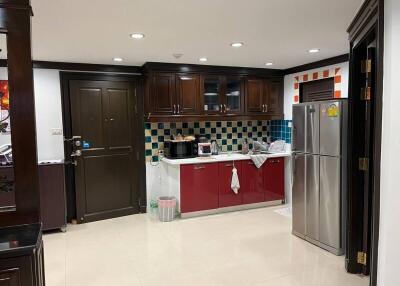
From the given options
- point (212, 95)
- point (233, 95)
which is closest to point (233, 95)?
point (233, 95)

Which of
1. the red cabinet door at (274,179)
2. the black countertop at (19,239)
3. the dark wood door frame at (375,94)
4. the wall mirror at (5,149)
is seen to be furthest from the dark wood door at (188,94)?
the black countertop at (19,239)

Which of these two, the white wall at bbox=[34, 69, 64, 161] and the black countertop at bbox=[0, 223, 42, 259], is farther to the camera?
the white wall at bbox=[34, 69, 64, 161]

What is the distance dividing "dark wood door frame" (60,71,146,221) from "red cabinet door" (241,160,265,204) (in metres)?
1.53

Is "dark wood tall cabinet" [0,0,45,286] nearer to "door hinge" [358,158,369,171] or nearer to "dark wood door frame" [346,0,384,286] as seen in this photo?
"dark wood door frame" [346,0,384,286]

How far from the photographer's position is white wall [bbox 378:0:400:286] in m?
1.60

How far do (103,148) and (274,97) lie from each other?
286 centimetres

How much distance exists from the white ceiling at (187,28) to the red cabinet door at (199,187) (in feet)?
5.09

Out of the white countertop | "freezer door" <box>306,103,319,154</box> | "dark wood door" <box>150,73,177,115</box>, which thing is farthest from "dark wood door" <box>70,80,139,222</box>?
"freezer door" <box>306,103,319,154</box>

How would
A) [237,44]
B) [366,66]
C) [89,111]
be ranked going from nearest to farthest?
1. [366,66]
2. [237,44]
3. [89,111]

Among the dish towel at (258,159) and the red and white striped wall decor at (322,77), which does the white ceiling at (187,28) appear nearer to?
the red and white striped wall decor at (322,77)

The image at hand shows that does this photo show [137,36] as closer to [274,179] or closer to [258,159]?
[258,159]

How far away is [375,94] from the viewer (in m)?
2.24

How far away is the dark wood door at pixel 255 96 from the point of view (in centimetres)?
501

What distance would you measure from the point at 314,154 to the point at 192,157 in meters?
1.92
